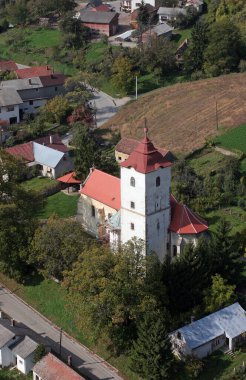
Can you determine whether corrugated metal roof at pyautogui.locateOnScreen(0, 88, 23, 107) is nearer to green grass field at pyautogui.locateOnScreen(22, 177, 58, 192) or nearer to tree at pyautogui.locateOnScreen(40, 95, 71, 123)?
tree at pyautogui.locateOnScreen(40, 95, 71, 123)

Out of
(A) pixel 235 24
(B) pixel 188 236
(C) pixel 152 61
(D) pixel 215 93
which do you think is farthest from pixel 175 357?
(A) pixel 235 24

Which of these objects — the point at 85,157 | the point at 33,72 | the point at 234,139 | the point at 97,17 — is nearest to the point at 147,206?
the point at 85,157


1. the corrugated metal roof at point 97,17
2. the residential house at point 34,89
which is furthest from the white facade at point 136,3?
the residential house at point 34,89

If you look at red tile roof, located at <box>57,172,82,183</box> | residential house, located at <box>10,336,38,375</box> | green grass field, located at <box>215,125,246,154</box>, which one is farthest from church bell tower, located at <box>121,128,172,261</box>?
green grass field, located at <box>215,125,246,154</box>

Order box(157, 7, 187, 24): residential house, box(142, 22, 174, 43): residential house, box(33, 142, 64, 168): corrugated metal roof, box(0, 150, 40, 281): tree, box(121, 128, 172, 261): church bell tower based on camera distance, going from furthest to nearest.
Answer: box(157, 7, 187, 24): residential house < box(142, 22, 174, 43): residential house < box(33, 142, 64, 168): corrugated metal roof < box(0, 150, 40, 281): tree < box(121, 128, 172, 261): church bell tower

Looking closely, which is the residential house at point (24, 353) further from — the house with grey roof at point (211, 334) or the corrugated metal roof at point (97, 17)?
the corrugated metal roof at point (97, 17)

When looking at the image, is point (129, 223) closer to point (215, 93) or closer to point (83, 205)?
point (83, 205)
